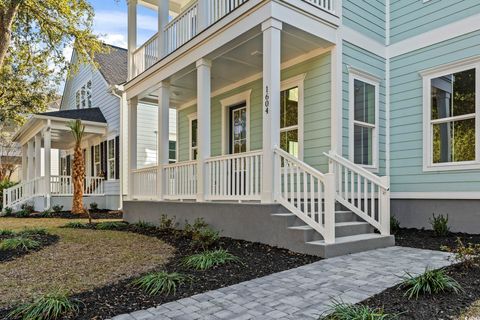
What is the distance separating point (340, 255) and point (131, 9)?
8867 millimetres

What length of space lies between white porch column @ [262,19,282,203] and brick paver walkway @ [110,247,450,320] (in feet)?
5.54

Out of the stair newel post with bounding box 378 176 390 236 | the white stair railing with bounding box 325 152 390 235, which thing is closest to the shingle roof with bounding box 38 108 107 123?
the white stair railing with bounding box 325 152 390 235

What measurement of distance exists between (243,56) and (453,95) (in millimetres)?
4083

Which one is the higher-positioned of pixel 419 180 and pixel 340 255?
pixel 419 180

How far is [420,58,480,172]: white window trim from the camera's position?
632 cm

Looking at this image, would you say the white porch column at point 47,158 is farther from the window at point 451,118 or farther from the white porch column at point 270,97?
the window at point 451,118

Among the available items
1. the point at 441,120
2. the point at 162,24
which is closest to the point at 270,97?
the point at 441,120

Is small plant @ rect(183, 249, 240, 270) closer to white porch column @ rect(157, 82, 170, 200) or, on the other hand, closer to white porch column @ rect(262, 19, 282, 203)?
white porch column @ rect(262, 19, 282, 203)

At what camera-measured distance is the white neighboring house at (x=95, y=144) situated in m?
13.8

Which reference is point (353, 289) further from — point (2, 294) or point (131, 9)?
point (131, 9)

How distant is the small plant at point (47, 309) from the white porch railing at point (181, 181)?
13.9 feet

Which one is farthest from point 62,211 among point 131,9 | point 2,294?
point 2,294

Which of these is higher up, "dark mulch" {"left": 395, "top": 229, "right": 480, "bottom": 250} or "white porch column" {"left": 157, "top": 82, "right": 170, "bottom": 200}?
"white porch column" {"left": 157, "top": 82, "right": 170, "bottom": 200}

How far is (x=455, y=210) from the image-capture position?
656 cm
